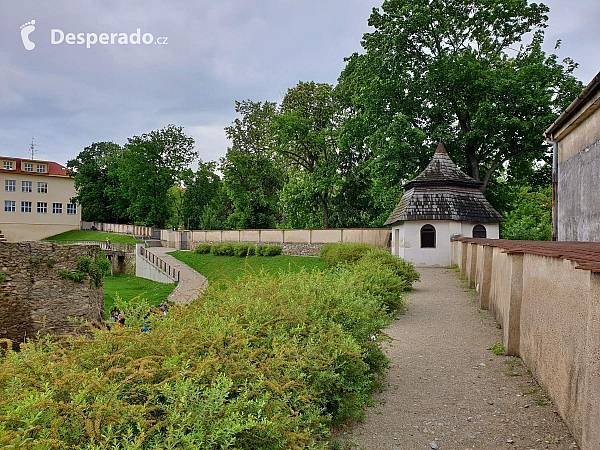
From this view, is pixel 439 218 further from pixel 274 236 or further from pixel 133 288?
pixel 133 288

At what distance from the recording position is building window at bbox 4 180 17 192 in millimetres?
60625

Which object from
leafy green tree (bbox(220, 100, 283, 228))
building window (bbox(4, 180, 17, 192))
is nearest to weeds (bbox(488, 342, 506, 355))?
leafy green tree (bbox(220, 100, 283, 228))

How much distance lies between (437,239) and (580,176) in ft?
35.8

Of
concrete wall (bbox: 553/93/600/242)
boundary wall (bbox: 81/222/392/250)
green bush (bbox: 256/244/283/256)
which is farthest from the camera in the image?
green bush (bbox: 256/244/283/256)

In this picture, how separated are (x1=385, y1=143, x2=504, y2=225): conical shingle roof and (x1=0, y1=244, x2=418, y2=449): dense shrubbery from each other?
21.3m

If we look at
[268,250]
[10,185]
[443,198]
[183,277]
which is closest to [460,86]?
[443,198]

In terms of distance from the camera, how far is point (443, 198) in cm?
2672

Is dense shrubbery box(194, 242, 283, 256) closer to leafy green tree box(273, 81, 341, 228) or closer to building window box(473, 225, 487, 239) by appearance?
leafy green tree box(273, 81, 341, 228)

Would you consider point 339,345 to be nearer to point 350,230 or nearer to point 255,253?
point 350,230

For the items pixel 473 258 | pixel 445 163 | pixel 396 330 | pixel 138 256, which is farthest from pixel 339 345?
pixel 138 256

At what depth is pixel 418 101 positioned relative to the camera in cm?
3095

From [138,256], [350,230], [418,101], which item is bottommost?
[138,256]

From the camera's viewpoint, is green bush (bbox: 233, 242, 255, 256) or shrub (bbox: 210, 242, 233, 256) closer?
green bush (bbox: 233, 242, 255, 256)

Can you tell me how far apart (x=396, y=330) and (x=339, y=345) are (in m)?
5.03
